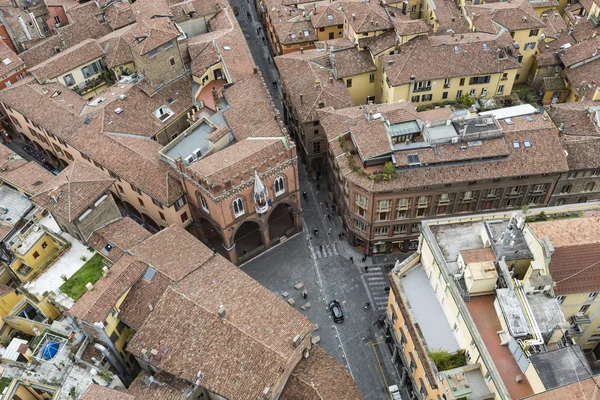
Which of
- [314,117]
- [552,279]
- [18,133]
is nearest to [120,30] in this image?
[18,133]

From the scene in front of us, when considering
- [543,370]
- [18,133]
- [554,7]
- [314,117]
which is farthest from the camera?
[554,7]

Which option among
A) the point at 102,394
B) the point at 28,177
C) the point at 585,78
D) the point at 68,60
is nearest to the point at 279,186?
the point at 102,394

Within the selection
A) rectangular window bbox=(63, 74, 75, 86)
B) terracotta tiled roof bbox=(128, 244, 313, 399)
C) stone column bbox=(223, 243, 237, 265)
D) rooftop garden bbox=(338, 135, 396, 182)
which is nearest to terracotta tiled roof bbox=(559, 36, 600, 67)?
rooftop garden bbox=(338, 135, 396, 182)

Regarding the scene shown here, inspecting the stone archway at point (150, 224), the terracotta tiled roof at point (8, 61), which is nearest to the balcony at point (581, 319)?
the stone archway at point (150, 224)

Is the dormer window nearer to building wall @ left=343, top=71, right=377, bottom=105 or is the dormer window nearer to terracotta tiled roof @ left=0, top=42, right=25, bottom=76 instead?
building wall @ left=343, top=71, right=377, bottom=105

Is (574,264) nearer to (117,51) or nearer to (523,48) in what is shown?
(523,48)

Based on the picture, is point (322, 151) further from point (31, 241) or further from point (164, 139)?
point (31, 241)

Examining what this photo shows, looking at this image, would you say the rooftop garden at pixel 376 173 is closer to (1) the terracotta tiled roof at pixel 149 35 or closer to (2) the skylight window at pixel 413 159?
(2) the skylight window at pixel 413 159
